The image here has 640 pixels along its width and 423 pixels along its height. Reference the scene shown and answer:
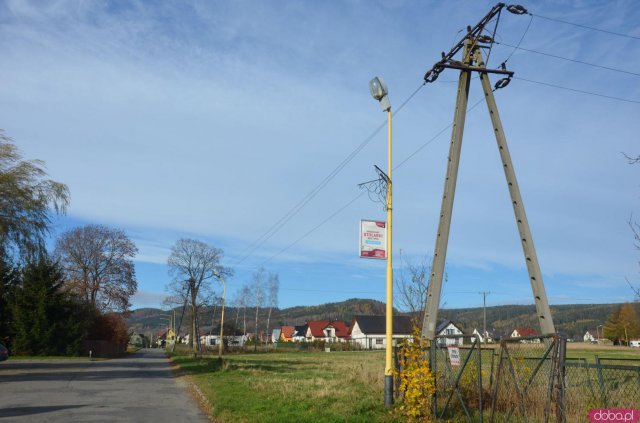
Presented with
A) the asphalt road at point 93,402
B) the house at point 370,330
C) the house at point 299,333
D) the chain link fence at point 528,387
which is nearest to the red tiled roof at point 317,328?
the house at point 299,333

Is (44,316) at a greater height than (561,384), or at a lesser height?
greater

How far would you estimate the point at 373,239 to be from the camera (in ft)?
40.7

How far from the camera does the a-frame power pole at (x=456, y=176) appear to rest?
11.9 meters

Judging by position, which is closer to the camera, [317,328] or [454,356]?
[454,356]

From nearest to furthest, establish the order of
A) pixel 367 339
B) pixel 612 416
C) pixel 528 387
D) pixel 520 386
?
pixel 612 416
pixel 528 387
pixel 520 386
pixel 367 339

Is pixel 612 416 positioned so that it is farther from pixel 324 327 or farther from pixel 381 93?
pixel 324 327

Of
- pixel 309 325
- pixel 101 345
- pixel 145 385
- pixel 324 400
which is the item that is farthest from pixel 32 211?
pixel 309 325

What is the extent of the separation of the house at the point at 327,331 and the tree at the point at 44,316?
83403mm

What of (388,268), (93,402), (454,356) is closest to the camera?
(454,356)

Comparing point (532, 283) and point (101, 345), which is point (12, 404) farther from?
point (101, 345)

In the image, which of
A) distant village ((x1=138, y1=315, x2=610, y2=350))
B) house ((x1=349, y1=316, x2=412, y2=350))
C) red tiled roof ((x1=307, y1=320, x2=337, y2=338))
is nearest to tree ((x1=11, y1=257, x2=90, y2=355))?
distant village ((x1=138, y1=315, x2=610, y2=350))

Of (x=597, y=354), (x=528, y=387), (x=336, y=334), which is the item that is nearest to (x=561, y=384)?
(x=528, y=387)

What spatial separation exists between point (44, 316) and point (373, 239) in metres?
40.4

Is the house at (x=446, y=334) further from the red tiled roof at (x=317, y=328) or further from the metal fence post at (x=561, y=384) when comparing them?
the red tiled roof at (x=317, y=328)
